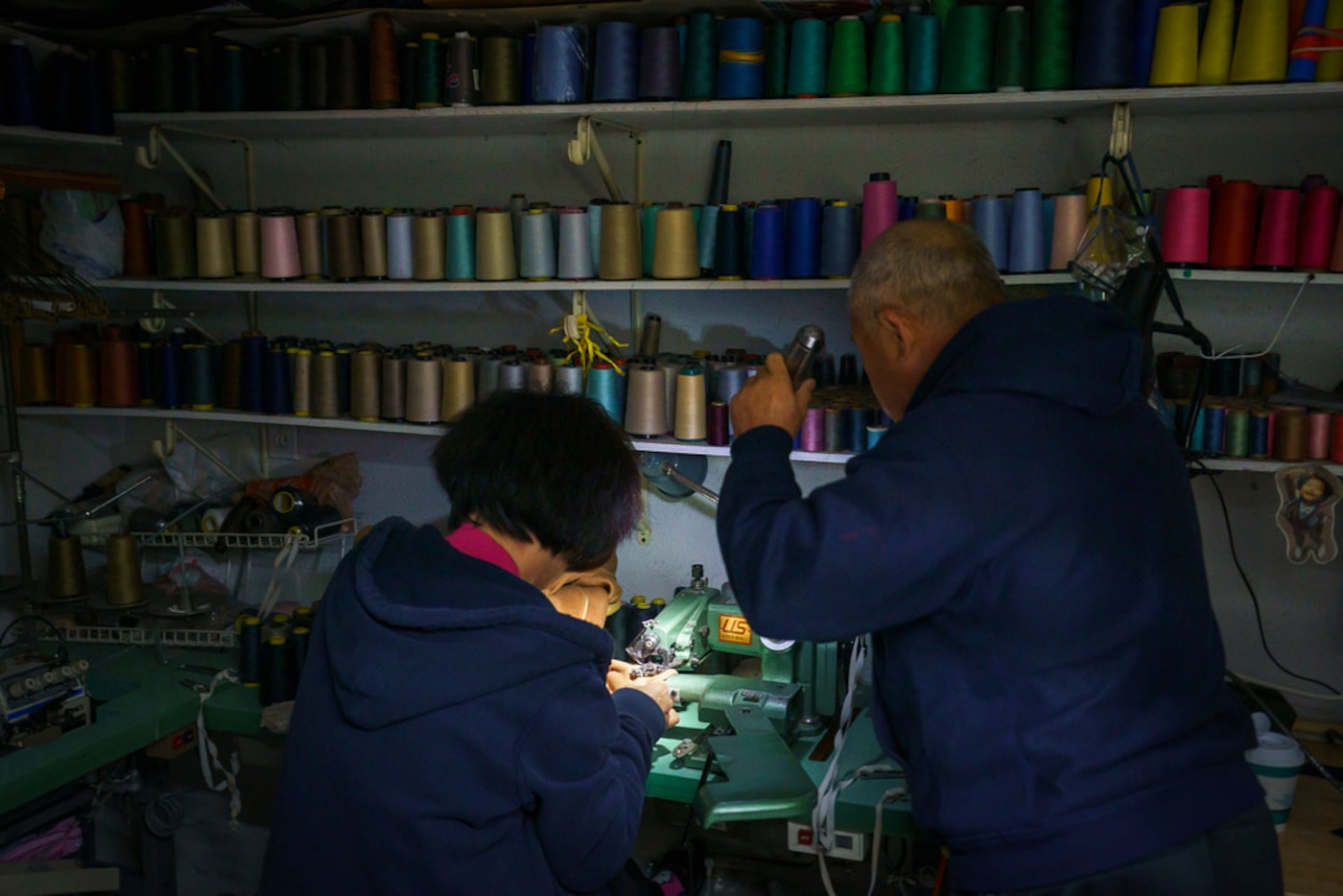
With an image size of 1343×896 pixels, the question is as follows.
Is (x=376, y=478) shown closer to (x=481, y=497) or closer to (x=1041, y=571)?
(x=481, y=497)

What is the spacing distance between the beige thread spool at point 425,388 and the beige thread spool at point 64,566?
1.07 m

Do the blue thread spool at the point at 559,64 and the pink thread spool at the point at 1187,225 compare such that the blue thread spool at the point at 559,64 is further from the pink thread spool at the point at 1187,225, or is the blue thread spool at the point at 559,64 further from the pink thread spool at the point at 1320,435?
the pink thread spool at the point at 1320,435

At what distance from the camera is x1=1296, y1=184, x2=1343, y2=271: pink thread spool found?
238 centimetres

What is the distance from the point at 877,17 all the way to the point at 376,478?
81.8 inches

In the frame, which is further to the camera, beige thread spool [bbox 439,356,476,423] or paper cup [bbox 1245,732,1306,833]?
beige thread spool [bbox 439,356,476,423]

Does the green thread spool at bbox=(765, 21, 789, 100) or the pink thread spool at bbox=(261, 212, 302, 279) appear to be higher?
the green thread spool at bbox=(765, 21, 789, 100)

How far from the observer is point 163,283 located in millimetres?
3160

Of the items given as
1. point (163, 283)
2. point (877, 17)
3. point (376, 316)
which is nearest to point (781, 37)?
point (877, 17)

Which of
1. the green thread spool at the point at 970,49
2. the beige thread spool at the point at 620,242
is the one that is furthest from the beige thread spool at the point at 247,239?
the green thread spool at the point at 970,49

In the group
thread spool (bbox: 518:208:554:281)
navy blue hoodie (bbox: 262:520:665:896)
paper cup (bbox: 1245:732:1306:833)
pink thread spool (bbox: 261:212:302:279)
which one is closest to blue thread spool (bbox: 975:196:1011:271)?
thread spool (bbox: 518:208:554:281)

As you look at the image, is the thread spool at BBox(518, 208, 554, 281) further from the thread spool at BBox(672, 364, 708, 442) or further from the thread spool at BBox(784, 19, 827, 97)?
the thread spool at BBox(784, 19, 827, 97)

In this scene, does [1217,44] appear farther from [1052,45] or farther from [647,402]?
[647,402]

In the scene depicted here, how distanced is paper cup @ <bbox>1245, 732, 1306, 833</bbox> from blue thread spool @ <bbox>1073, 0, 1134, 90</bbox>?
4.65 ft

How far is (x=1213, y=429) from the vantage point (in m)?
2.50
